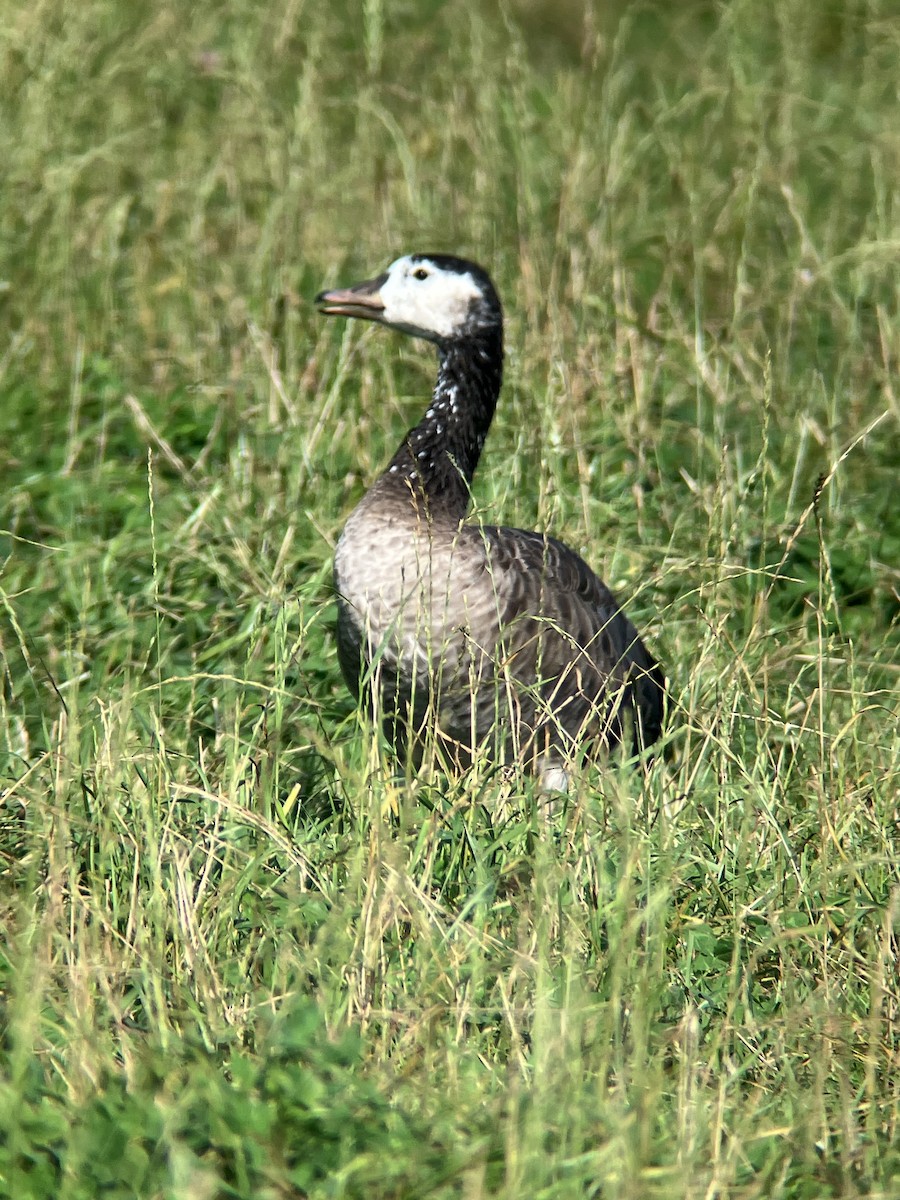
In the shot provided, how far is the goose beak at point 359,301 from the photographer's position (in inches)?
174

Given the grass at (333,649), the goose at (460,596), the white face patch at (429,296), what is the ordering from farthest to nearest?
A: the white face patch at (429,296), the goose at (460,596), the grass at (333,649)

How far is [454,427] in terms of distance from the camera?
4.29m

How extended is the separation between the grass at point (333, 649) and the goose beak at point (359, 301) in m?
0.54

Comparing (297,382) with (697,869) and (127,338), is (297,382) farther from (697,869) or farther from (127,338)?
(697,869)

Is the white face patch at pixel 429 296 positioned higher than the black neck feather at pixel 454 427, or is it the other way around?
the white face patch at pixel 429 296

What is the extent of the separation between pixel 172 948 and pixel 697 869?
41.5 inches

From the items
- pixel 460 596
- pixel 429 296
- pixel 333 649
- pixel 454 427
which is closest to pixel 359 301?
pixel 429 296

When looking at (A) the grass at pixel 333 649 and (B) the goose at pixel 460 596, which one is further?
(B) the goose at pixel 460 596

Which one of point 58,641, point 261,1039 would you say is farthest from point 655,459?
point 261,1039

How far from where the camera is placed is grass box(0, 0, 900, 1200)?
230 cm

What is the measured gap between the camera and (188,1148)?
6.88 ft

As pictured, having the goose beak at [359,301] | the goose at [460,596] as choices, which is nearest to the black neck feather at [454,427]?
the goose at [460,596]

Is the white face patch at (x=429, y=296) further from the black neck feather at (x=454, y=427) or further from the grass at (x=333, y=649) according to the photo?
the grass at (x=333, y=649)

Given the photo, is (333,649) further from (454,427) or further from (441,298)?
(441,298)
